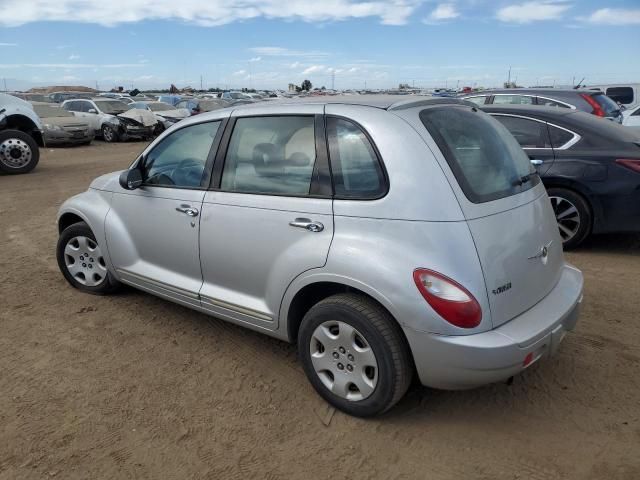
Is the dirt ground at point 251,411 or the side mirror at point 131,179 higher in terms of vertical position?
the side mirror at point 131,179

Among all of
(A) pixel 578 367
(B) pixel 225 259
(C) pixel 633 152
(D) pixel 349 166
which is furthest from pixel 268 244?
(C) pixel 633 152

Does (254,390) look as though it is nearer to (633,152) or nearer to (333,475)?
(333,475)

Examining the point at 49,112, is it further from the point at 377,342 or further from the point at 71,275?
the point at 377,342

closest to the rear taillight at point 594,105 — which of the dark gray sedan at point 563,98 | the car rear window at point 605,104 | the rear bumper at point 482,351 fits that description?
the dark gray sedan at point 563,98

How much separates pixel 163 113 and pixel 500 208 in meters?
21.6

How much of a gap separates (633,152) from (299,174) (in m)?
4.04

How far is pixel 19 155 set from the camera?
11.5 meters

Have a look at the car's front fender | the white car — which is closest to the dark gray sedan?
the white car

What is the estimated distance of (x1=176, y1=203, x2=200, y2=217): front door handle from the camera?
346 centimetres

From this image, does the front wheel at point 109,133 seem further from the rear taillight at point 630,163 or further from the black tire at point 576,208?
the rear taillight at point 630,163

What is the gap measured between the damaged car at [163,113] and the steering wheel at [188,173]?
1764 centimetres

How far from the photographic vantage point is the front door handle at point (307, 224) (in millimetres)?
2850

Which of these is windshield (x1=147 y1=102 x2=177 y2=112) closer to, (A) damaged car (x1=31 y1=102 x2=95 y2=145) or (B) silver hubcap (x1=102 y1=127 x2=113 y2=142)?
(B) silver hubcap (x1=102 y1=127 x2=113 y2=142)

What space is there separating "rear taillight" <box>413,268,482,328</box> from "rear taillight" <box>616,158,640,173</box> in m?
3.82
